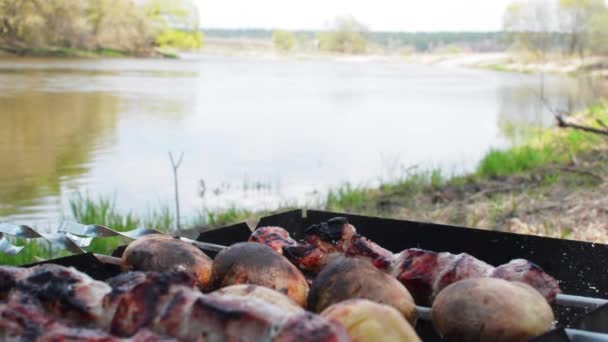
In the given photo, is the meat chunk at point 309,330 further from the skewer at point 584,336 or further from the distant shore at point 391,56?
the distant shore at point 391,56

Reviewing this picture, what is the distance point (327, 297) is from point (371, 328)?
20 centimetres

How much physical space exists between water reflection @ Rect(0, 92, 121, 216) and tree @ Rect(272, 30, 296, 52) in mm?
11939

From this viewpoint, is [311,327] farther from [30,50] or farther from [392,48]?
[392,48]

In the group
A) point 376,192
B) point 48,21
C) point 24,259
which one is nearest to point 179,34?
point 48,21

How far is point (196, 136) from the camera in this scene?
28.9 ft

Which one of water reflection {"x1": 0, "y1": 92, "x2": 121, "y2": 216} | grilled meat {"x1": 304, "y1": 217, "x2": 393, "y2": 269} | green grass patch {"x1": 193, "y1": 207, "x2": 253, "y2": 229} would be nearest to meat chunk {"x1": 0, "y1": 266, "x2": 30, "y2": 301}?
grilled meat {"x1": 304, "y1": 217, "x2": 393, "y2": 269}

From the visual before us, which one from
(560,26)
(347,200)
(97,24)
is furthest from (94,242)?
(560,26)

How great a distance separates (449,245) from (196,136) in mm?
7343

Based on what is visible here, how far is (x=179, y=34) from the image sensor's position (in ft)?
33.5

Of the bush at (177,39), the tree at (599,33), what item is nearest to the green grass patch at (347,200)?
the bush at (177,39)

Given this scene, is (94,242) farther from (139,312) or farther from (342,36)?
(342,36)

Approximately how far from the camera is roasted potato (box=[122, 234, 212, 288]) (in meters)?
1.22

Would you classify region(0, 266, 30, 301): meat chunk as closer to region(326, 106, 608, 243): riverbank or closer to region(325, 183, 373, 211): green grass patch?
region(326, 106, 608, 243): riverbank

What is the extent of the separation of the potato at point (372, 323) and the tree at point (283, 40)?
63.4ft
